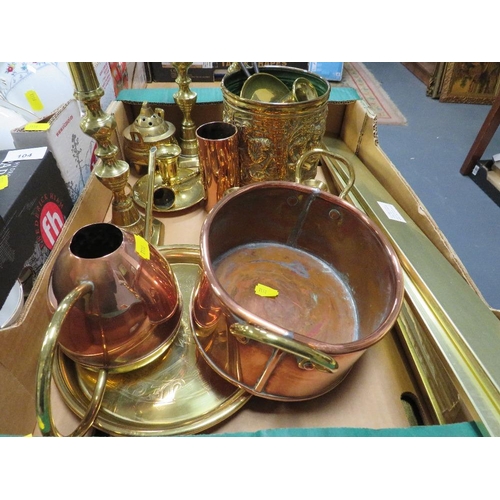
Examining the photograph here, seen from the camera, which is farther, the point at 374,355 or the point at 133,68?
the point at 133,68

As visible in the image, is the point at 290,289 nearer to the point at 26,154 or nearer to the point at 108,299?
the point at 108,299

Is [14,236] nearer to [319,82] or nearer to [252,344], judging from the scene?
[252,344]

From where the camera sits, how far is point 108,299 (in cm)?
40

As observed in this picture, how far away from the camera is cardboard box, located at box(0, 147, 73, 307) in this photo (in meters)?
0.54

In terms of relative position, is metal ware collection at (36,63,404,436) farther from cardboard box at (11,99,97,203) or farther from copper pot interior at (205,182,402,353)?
cardboard box at (11,99,97,203)

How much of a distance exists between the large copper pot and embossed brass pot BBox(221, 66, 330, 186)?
0.43 ft

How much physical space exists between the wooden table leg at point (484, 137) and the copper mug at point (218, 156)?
49.4 inches

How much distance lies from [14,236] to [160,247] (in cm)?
24

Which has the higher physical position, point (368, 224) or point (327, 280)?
point (368, 224)

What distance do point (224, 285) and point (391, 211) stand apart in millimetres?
402

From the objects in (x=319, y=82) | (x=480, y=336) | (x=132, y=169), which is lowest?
(x=132, y=169)

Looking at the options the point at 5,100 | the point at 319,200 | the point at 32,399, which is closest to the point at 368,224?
the point at 319,200

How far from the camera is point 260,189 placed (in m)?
0.58

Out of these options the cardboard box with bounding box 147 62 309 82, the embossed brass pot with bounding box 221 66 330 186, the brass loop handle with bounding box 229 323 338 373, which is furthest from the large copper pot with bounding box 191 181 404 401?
the cardboard box with bounding box 147 62 309 82
